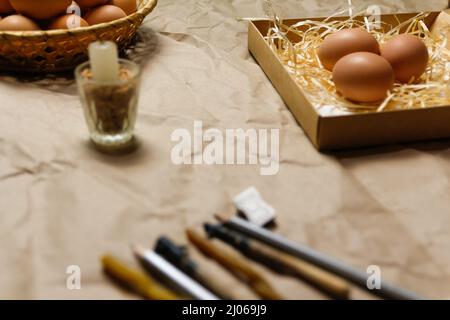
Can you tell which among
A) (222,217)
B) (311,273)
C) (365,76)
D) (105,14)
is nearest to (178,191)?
(222,217)

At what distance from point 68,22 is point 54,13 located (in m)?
0.03

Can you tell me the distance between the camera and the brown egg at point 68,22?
893 mm

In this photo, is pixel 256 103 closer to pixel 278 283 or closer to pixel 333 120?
pixel 333 120

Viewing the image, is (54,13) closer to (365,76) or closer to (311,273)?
(365,76)

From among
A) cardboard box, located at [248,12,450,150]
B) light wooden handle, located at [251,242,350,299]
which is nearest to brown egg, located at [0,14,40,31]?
cardboard box, located at [248,12,450,150]

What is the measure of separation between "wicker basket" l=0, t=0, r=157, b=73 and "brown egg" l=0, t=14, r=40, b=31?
0.04 m

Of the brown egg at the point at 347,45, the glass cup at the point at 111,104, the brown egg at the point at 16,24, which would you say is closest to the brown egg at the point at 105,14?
the brown egg at the point at 16,24

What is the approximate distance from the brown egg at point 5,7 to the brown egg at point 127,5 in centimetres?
17

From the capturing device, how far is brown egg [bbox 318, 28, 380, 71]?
2.71 ft

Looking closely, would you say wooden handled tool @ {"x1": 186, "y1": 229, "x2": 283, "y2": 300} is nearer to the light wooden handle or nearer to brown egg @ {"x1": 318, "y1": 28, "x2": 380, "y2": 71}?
the light wooden handle

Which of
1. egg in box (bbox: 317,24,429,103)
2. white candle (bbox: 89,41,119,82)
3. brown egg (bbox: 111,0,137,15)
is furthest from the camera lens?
brown egg (bbox: 111,0,137,15)

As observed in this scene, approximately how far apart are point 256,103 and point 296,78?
3.0 inches

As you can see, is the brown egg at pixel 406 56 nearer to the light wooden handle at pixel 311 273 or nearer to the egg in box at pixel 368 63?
the egg in box at pixel 368 63

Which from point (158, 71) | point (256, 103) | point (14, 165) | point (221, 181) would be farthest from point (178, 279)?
point (158, 71)
